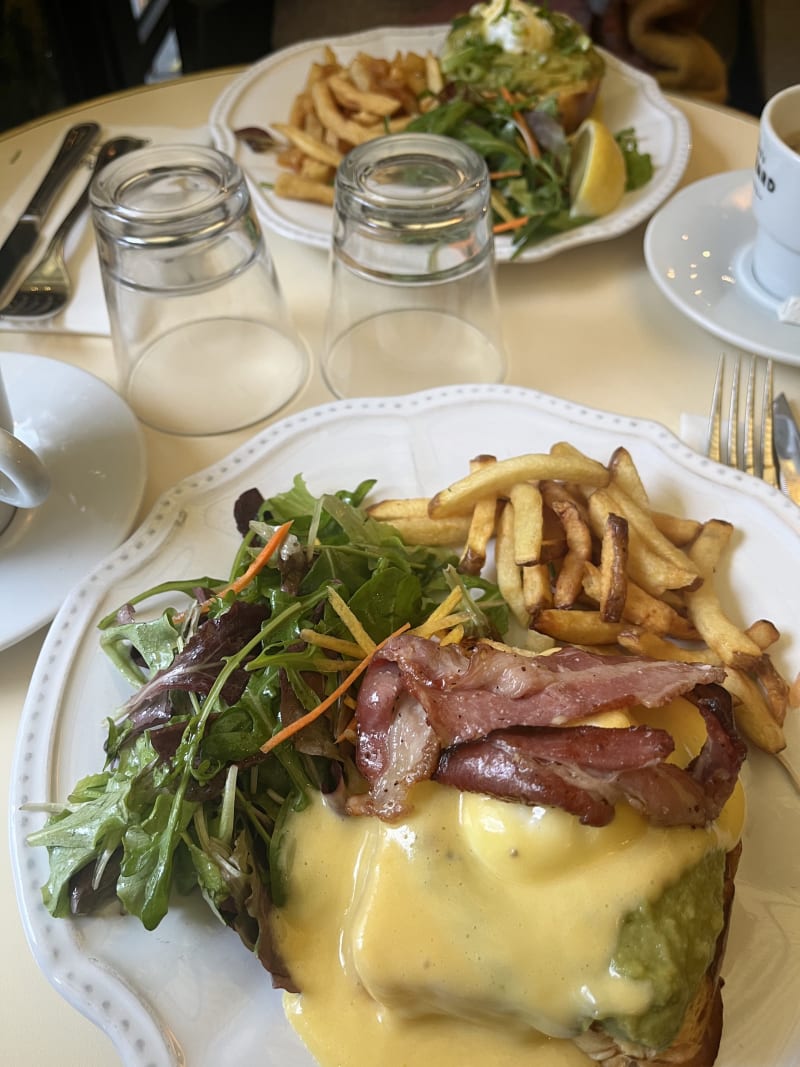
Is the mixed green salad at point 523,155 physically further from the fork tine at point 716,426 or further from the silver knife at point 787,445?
the silver knife at point 787,445

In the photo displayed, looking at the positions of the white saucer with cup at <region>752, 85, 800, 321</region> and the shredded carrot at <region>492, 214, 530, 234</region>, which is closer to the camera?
the white saucer with cup at <region>752, 85, 800, 321</region>

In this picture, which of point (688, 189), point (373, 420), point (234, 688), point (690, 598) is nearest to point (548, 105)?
point (688, 189)

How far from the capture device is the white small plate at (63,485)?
159cm

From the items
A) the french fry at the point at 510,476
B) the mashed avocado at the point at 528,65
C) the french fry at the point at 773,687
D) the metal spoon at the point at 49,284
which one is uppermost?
the mashed avocado at the point at 528,65

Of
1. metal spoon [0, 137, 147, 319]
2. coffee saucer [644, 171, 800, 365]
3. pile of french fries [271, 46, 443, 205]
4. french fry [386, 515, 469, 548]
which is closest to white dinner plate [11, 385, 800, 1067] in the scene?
french fry [386, 515, 469, 548]

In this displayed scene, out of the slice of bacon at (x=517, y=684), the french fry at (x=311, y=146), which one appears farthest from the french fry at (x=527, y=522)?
the french fry at (x=311, y=146)

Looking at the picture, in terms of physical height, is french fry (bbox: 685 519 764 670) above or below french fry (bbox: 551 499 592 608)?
below

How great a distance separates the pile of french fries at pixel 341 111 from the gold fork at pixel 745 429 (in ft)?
3.75

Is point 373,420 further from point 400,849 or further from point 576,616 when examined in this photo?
point 400,849

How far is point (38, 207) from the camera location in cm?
237

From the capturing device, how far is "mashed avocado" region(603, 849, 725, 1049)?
104cm

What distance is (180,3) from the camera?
424 centimetres

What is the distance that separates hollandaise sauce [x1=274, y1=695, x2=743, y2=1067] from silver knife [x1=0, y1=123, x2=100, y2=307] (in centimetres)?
170

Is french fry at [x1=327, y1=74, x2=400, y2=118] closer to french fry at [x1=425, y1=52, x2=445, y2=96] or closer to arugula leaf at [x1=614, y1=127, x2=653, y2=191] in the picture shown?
french fry at [x1=425, y1=52, x2=445, y2=96]
